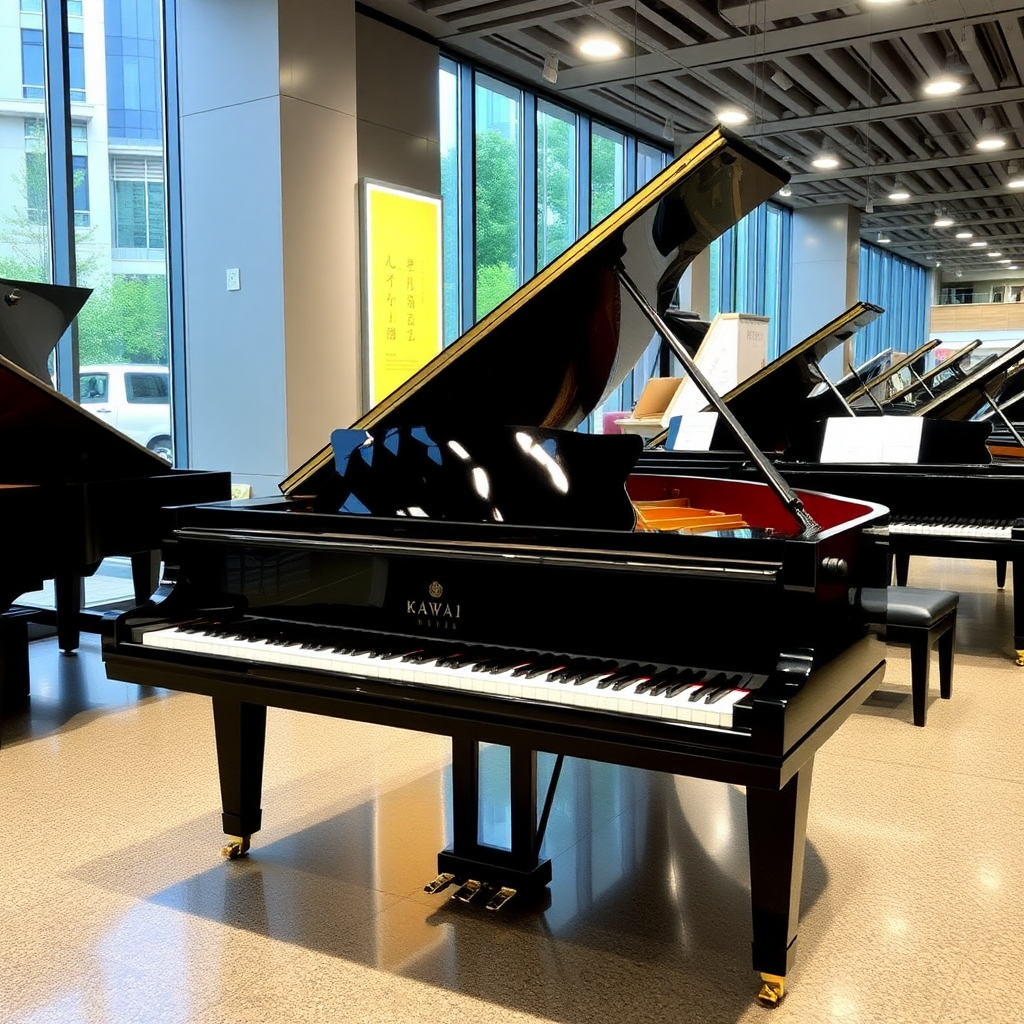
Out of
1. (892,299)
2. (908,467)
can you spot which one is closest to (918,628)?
(908,467)

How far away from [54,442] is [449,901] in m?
2.58

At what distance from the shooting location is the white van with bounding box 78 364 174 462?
5.85 metres

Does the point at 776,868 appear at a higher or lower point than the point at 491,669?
lower

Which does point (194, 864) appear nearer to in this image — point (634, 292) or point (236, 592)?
point (236, 592)

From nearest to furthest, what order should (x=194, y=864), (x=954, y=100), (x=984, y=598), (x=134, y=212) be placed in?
1. (x=194, y=864)
2. (x=134, y=212)
3. (x=984, y=598)
4. (x=954, y=100)

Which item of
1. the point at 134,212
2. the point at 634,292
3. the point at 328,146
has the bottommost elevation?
the point at 634,292

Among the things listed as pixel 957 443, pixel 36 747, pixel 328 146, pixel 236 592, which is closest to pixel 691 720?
pixel 236 592

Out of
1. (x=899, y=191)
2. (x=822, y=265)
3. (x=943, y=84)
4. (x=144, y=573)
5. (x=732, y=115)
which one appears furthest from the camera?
(x=822, y=265)

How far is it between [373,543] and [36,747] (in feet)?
7.12

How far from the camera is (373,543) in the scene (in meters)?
2.40

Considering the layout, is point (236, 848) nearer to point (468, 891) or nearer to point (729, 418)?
point (468, 891)

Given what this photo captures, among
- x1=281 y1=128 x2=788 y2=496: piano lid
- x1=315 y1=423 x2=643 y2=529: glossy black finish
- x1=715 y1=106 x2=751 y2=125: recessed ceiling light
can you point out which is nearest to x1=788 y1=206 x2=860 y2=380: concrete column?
x1=715 y1=106 x2=751 y2=125: recessed ceiling light

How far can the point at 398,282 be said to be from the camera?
6766 millimetres

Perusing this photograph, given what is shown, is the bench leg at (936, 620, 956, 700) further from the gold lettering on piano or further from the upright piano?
the upright piano
